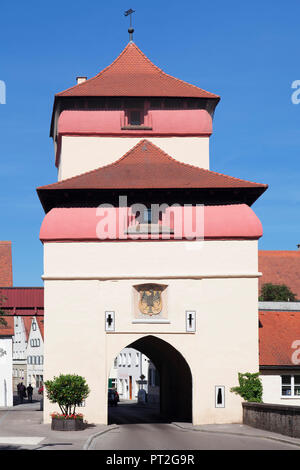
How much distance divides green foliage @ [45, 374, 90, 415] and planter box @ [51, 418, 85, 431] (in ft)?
2.23

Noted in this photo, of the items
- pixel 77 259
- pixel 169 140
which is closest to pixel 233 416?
pixel 77 259

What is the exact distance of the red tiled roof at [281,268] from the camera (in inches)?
3285

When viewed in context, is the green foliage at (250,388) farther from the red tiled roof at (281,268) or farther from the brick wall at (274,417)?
the red tiled roof at (281,268)

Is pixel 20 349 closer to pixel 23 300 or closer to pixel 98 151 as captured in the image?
Result: pixel 23 300

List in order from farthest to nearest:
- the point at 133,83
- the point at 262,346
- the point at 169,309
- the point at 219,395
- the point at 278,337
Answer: the point at 133,83, the point at 278,337, the point at 262,346, the point at 169,309, the point at 219,395

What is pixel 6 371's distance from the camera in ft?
172

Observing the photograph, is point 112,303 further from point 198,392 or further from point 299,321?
point 299,321

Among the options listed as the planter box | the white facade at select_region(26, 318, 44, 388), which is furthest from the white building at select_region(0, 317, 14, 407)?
the white facade at select_region(26, 318, 44, 388)

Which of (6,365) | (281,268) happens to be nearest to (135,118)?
(6,365)

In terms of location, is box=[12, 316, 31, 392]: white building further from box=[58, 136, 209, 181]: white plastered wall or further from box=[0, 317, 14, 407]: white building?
box=[58, 136, 209, 181]: white plastered wall

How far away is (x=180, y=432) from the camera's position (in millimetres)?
32906

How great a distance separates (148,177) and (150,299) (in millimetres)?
5394

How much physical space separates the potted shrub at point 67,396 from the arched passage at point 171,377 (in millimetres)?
4970

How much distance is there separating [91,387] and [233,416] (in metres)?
5.96
